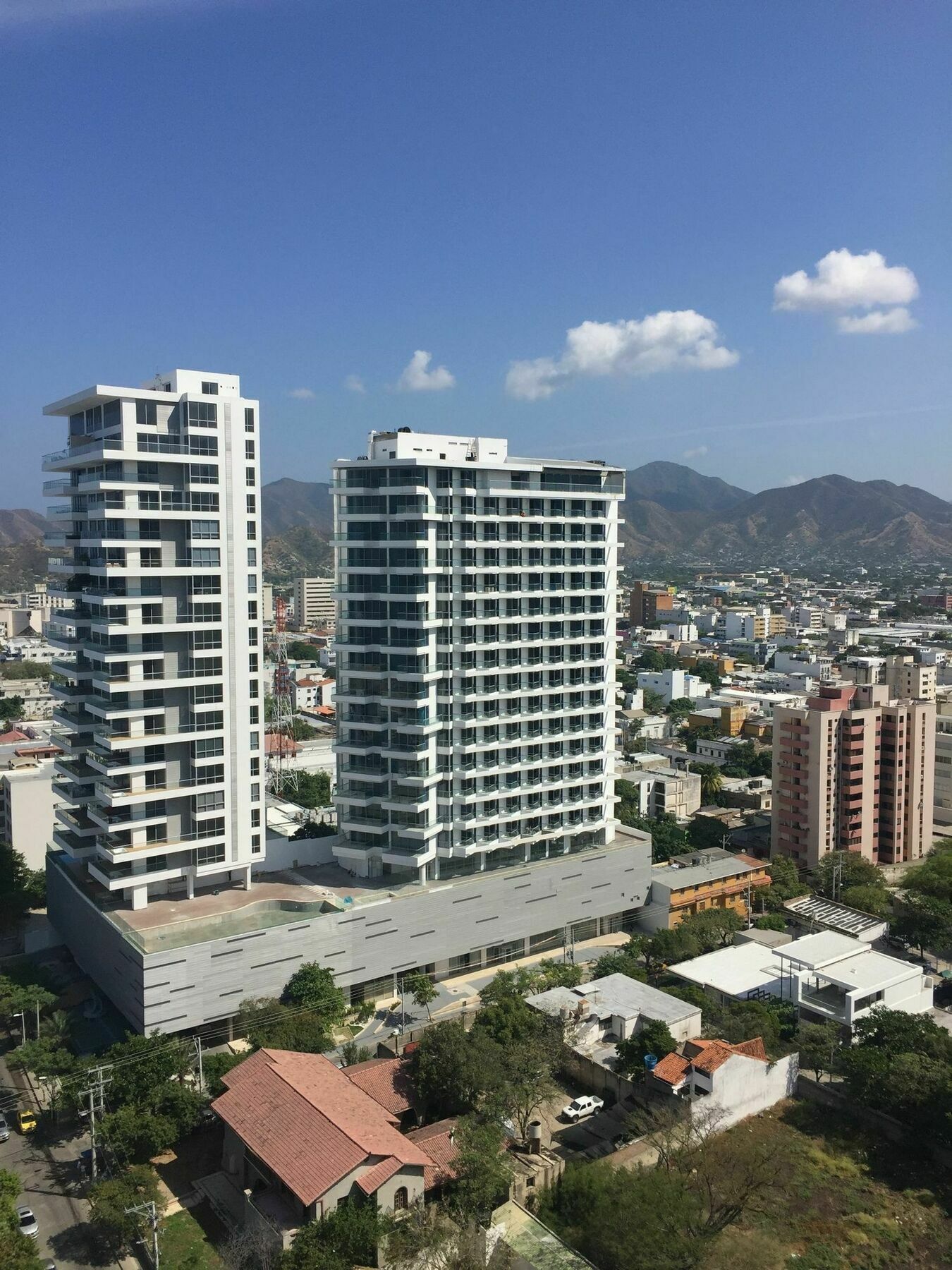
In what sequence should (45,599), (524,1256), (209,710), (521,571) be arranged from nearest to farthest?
(524,1256), (209,710), (521,571), (45,599)

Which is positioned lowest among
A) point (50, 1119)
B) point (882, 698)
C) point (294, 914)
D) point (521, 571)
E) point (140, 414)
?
point (50, 1119)

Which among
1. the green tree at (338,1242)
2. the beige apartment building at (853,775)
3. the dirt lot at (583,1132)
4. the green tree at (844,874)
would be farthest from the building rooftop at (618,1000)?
the beige apartment building at (853,775)

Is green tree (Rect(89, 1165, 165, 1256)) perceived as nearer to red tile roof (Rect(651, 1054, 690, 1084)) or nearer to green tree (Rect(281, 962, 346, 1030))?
green tree (Rect(281, 962, 346, 1030))

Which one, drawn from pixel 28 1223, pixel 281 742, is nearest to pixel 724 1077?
pixel 28 1223

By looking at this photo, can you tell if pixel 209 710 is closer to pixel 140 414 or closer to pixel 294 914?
pixel 294 914

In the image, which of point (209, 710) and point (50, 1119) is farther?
point (209, 710)

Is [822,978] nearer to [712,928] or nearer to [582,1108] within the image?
[712,928]

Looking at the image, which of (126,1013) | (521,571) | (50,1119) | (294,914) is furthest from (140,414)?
(50,1119)
